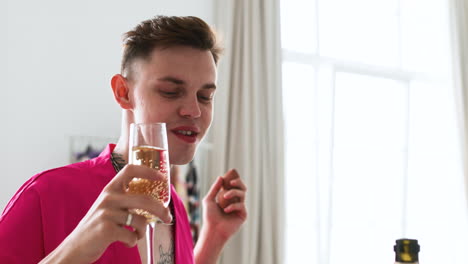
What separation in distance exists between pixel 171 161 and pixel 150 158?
447 millimetres

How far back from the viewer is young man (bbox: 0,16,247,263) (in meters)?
1.00

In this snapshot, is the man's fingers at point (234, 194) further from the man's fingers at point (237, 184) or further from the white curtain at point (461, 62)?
the white curtain at point (461, 62)

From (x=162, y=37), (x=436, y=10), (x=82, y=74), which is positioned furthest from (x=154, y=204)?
(x=436, y=10)

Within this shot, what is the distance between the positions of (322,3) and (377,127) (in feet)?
3.95

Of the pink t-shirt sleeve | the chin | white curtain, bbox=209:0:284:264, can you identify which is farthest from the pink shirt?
white curtain, bbox=209:0:284:264

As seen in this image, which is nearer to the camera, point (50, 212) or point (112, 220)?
point (112, 220)

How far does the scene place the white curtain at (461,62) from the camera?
4988mm

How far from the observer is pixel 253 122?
12.1ft

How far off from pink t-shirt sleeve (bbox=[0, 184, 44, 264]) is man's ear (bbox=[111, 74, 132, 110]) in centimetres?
36

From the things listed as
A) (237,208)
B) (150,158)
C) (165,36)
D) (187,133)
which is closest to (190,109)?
(187,133)

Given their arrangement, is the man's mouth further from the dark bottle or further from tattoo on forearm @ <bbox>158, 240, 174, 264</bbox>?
the dark bottle

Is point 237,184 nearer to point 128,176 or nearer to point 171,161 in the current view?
point 171,161

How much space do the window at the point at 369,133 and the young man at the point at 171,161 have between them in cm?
259

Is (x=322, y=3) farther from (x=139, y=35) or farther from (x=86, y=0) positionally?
(x=139, y=35)
